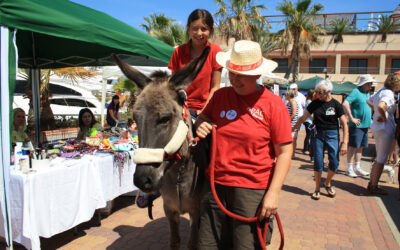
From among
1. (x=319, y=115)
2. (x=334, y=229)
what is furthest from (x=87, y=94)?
(x=334, y=229)

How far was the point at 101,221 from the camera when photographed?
188 inches

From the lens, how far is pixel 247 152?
6.77ft

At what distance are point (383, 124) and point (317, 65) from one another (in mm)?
30613

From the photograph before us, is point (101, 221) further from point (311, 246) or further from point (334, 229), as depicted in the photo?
point (334, 229)

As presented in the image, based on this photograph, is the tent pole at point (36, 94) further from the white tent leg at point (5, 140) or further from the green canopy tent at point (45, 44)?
the white tent leg at point (5, 140)

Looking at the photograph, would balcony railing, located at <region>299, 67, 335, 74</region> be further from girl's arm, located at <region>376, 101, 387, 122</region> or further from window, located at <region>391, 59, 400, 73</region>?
girl's arm, located at <region>376, 101, 387, 122</region>

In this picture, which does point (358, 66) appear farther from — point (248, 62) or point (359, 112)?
point (248, 62)

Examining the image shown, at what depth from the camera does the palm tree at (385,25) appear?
3011 cm

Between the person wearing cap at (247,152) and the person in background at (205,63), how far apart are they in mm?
769

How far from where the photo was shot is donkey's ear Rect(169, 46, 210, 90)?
7.38 ft

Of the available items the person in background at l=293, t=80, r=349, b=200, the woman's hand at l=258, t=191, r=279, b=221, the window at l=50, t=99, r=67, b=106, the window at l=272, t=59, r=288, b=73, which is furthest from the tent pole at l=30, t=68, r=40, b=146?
the window at l=272, t=59, r=288, b=73

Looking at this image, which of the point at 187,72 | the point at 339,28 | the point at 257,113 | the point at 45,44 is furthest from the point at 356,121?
the point at 339,28

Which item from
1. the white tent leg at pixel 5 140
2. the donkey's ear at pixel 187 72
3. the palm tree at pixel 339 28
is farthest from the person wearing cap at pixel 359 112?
the palm tree at pixel 339 28

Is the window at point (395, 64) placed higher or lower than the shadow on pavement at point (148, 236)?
higher
